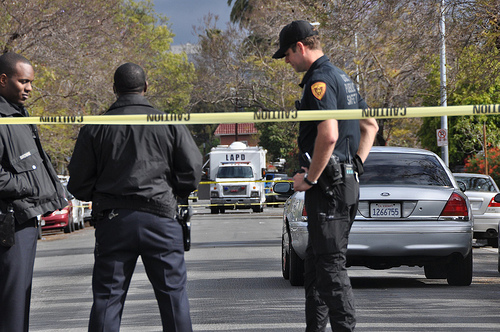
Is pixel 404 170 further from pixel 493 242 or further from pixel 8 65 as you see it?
pixel 493 242

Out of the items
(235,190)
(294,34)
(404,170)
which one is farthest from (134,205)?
(235,190)

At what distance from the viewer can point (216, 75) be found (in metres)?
41.0

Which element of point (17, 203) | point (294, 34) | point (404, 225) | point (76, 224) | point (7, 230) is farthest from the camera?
point (76, 224)

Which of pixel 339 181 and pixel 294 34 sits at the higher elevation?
pixel 294 34

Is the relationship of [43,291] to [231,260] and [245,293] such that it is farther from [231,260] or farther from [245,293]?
[231,260]

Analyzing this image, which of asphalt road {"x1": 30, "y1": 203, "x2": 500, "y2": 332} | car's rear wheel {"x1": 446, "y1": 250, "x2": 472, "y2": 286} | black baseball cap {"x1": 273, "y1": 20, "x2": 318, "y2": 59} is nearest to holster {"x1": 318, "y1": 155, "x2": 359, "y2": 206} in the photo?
black baseball cap {"x1": 273, "y1": 20, "x2": 318, "y2": 59}

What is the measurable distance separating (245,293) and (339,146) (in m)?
4.23

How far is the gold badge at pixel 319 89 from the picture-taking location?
5105 millimetres

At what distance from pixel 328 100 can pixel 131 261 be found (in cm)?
157

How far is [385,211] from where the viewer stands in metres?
8.94

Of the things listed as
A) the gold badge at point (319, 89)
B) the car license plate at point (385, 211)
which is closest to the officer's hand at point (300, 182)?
the gold badge at point (319, 89)

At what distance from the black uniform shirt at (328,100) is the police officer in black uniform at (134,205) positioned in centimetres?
84

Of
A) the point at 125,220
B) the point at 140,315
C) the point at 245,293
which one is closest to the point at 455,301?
the point at 245,293

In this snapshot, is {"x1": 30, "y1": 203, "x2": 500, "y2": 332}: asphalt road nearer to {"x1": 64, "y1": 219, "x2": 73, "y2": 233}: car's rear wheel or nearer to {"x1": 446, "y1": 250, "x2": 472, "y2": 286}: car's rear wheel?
{"x1": 446, "y1": 250, "x2": 472, "y2": 286}: car's rear wheel
